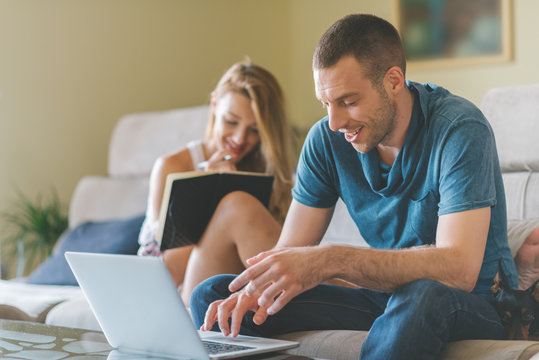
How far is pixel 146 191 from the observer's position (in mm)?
3070

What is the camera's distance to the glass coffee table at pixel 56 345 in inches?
48.6

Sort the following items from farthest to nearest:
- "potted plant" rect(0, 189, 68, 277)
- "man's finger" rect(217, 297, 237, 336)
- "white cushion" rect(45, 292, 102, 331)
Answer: "potted plant" rect(0, 189, 68, 277)
"white cushion" rect(45, 292, 102, 331)
"man's finger" rect(217, 297, 237, 336)

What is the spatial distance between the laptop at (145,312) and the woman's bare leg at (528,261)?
0.64m

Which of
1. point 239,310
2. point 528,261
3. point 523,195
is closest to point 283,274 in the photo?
point 239,310

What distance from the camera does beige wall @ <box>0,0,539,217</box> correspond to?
338 cm

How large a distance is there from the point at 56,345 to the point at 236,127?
3.92ft

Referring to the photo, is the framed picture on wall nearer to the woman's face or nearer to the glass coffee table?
the woman's face

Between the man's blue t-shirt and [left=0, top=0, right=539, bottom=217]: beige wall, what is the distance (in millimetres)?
1893

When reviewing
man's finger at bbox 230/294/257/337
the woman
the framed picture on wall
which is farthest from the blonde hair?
the framed picture on wall

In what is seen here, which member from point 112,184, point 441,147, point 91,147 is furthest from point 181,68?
point 441,147

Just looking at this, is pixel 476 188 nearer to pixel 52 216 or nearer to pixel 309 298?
pixel 309 298

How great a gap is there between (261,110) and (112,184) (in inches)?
42.5

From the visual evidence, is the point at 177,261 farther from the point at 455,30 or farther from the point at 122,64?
the point at 455,30

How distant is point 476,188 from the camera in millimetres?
1368
